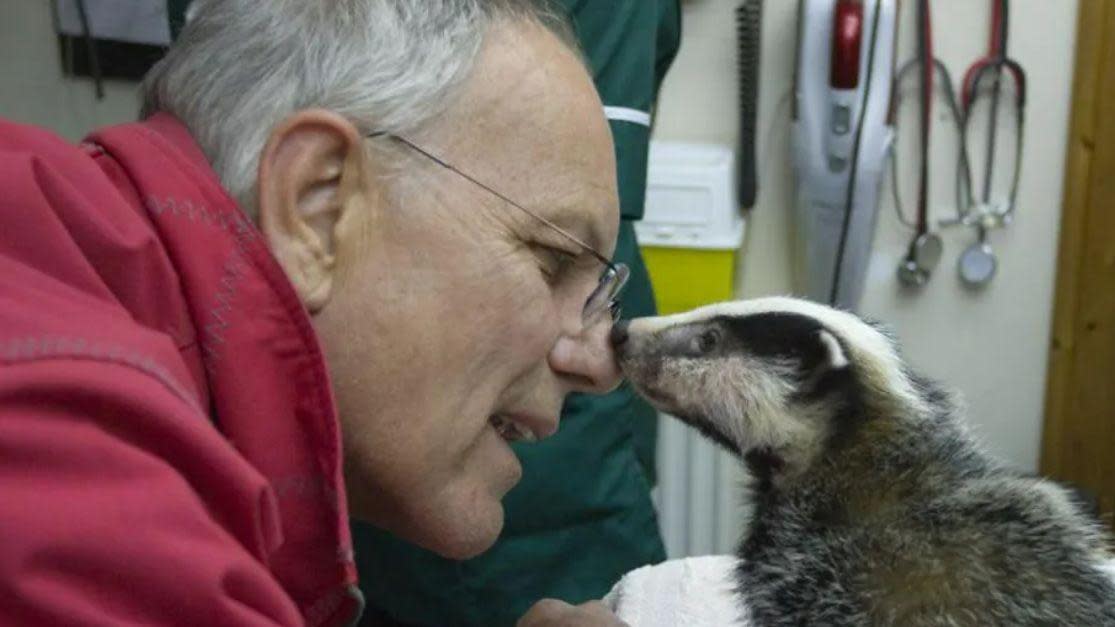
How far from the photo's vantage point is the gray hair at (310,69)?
0.94 meters

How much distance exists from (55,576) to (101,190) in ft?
0.93

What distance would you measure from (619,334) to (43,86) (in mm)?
1792

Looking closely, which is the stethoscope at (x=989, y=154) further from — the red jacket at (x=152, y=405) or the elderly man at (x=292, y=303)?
the red jacket at (x=152, y=405)

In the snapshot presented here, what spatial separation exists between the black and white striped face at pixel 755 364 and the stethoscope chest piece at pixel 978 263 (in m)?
1.06

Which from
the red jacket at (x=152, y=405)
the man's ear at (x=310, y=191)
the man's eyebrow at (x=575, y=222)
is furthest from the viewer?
the man's eyebrow at (x=575, y=222)

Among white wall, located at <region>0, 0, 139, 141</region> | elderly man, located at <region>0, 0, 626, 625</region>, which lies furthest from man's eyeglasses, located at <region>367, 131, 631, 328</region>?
white wall, located at <region>0, 0, 139, 141</region>

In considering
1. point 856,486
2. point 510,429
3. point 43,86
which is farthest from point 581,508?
point 43,86

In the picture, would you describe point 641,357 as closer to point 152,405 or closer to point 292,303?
point 292,303

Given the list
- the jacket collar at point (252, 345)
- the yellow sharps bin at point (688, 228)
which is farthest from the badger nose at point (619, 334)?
the yellow sharps bin at point (688, 228)

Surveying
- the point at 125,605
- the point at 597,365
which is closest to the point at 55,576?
the point at 125,605

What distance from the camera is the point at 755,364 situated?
1.52 meters

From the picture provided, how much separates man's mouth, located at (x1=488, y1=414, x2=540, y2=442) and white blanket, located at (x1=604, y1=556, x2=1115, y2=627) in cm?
35

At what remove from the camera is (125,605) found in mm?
587

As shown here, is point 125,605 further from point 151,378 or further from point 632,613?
point 632,613
